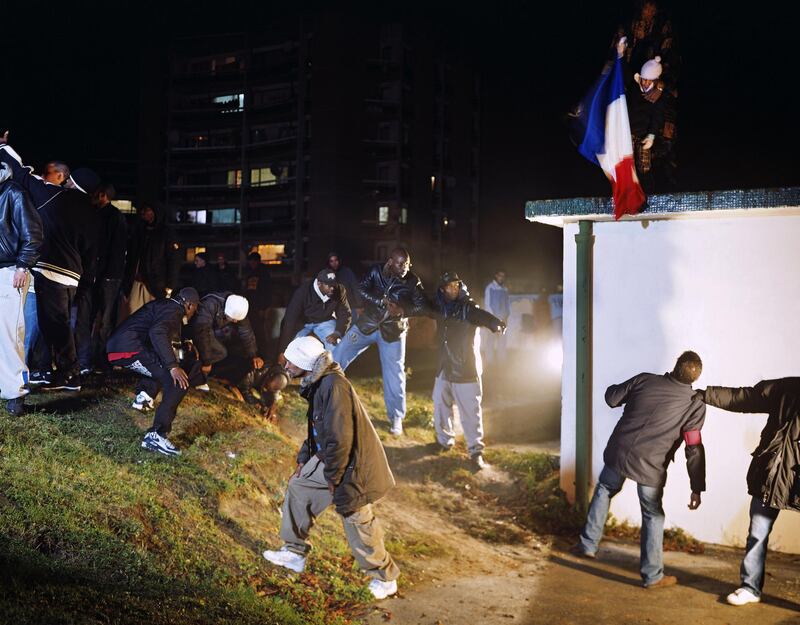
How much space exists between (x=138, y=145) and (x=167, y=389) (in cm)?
7216

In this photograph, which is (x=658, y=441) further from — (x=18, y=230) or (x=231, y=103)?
(x=231, y=103)

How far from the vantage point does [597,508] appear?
25.6 feet

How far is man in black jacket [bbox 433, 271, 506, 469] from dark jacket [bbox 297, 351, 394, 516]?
416cm

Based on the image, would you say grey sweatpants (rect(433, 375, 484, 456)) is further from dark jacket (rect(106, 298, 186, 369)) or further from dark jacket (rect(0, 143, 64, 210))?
dark jacket (rect(0, 143, 64, 210))

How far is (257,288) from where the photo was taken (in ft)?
53.2

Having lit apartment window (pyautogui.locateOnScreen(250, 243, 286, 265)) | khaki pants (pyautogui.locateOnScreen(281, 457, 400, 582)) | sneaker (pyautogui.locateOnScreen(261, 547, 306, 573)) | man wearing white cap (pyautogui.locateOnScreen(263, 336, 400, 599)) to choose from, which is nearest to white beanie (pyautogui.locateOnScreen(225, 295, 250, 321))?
man wearing white cap (pyautogui.locateOnScreen(263, 336, 400, 599))

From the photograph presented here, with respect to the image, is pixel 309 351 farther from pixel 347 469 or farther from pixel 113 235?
pixel 113 235

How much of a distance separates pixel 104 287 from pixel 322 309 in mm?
2961

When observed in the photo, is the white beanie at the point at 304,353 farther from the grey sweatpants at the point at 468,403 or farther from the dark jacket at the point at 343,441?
the grey sweatpants at the point at 468,403

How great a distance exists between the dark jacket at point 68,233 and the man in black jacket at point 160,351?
3.29ft

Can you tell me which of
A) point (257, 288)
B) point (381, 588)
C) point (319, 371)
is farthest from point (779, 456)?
point (257, 288)

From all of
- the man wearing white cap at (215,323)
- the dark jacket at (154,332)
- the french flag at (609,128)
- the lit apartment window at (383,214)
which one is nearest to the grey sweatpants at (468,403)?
the man wearing white cap at (215,323)

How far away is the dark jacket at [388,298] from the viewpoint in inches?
431

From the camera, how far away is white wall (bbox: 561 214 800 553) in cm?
816
